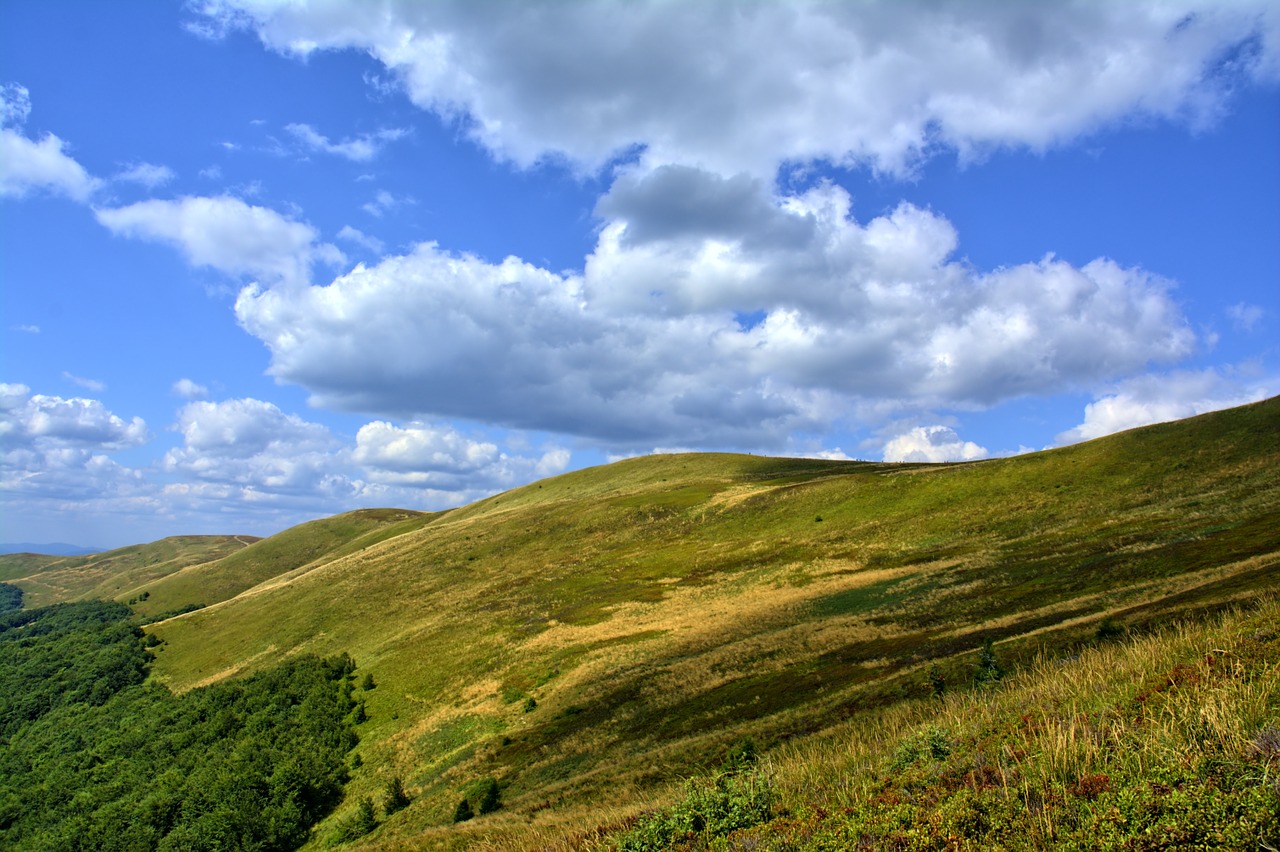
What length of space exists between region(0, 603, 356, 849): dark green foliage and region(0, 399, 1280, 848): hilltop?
3637 mm

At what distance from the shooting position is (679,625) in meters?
57.7

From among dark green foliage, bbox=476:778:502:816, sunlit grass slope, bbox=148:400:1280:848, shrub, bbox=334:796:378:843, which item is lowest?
shrub, bbox=334:796:378:843

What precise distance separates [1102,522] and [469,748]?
58064 millimetres

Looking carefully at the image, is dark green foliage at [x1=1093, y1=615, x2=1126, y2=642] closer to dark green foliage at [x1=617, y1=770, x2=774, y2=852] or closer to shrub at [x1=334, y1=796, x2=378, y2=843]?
dark green foliage at [x1=617, y1=770, x2=774, y2=852]

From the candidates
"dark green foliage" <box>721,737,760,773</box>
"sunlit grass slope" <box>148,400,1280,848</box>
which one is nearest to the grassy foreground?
"dark green foliage" <box>721,737,760,773</box>

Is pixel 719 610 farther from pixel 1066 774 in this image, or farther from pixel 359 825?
pixel 1066 774

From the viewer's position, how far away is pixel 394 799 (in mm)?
37312

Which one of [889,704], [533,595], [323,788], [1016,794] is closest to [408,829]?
[323,788]

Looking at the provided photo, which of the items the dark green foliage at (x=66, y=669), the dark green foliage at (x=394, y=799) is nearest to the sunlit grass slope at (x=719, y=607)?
the dark green foliage at (x=394, y=799)

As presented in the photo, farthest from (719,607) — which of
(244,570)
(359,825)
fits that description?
(244,570)

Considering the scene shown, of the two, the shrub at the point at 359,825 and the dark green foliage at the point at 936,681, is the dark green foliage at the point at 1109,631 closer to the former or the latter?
the dark green foliage at the point at 936,681

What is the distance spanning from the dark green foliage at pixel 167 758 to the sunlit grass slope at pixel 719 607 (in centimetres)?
409

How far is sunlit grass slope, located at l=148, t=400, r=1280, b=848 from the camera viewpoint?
29688 mm

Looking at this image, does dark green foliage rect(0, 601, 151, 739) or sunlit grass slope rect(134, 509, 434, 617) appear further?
sunlit grass slope rect(134, 509, 434, 617)
